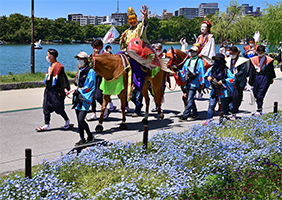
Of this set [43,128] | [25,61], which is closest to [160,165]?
[43,128]

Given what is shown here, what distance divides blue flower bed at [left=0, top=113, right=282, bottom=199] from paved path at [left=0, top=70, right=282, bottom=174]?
664 millimetres

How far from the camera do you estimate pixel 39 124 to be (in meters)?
10.5

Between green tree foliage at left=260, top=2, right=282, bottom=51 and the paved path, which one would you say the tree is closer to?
green tree foliage at left=260, top=2, right=282, bottom=51

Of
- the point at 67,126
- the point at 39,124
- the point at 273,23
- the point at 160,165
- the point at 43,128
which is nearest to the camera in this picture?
the point at 160,165

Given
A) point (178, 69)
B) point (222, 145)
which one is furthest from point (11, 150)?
point (178, 69)

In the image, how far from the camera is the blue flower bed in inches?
211

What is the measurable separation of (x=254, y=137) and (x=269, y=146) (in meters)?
0.86

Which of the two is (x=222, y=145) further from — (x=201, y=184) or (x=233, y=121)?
(x=233, y=121)

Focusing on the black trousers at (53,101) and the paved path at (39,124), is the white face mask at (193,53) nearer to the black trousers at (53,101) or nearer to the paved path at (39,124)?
the paved path at (39,124)

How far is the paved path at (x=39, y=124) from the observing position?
8.02 metres

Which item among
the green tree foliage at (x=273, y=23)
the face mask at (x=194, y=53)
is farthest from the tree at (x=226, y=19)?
the face mask at (x=194, y=53)

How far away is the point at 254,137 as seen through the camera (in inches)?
326

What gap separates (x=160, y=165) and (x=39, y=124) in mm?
4717

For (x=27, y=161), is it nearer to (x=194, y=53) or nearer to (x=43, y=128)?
(x=43, y=128)
